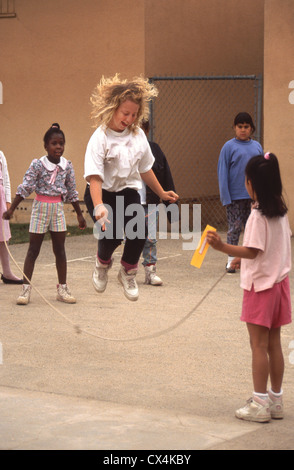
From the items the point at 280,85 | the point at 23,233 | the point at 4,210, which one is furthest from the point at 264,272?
the point at 23,233

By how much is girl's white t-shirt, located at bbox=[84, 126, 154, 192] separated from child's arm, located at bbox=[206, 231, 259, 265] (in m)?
1.23

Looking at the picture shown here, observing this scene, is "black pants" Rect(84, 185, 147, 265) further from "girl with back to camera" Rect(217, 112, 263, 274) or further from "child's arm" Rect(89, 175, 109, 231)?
"girl with back to camera" Rect(217, 112, 263, 274)

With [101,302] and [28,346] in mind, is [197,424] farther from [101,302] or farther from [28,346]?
[101,302]

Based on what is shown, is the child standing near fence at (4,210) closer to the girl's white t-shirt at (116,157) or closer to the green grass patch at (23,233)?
the girl's white t-shirt at (116,157)

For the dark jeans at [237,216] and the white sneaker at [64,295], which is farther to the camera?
the dark jeans at [237,216]

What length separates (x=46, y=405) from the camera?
4859 mm

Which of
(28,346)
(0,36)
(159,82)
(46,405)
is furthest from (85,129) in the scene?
(46,405)

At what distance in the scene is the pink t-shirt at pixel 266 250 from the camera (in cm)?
466

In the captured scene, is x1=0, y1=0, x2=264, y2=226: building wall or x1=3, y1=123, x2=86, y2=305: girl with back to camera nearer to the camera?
x1=3, y1=123, x2=86, y2=305: girl with back to camera

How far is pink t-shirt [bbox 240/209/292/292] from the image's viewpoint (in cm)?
466

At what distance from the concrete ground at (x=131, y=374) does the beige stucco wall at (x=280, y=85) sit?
4.20 metres

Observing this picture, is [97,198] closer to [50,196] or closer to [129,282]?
[129,282]

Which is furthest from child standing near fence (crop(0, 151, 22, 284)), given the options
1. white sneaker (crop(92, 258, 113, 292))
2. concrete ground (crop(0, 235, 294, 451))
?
white sneaker (crop(92, 258, 113, 292))

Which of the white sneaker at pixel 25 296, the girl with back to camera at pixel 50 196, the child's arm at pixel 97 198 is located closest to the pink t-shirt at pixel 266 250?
the child's arm at pixel 97 198
